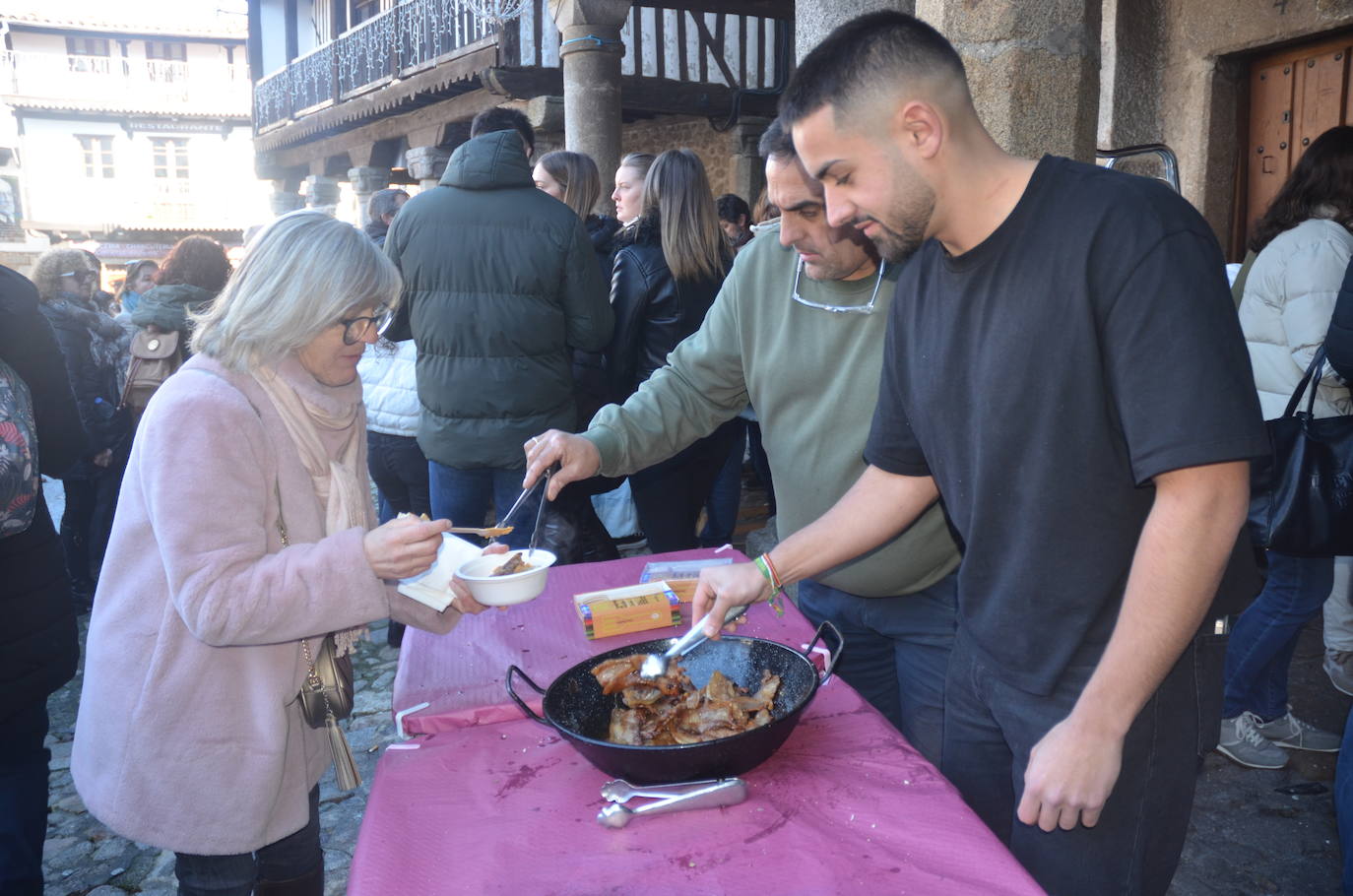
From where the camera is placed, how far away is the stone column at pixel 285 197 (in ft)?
66.1

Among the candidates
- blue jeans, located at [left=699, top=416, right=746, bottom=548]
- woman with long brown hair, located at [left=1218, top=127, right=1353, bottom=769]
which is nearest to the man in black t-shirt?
woman with long brown hair, located at [left=1218, top=127, right=1353, bottom=769]

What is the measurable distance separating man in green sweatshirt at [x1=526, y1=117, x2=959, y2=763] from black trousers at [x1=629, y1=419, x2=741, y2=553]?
152 cm

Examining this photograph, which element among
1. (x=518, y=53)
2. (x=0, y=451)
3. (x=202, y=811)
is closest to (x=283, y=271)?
(x=0, y=451)

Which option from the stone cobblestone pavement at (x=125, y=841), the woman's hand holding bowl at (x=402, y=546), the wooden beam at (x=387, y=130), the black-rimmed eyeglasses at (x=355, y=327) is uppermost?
the wooden beam at (x=387, y=130)

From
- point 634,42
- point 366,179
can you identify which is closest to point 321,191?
point 366,179

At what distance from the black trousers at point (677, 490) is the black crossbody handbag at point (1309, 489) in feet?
6.73

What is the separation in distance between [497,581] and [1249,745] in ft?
9.74

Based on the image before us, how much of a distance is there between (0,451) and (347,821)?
1.68 m

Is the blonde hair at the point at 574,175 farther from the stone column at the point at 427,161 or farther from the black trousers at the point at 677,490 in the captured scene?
the stone column at the point at 427,161

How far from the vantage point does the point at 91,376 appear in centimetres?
534

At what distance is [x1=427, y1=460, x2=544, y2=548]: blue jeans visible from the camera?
152 inches

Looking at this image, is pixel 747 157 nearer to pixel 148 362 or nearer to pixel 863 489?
pixel 148 362

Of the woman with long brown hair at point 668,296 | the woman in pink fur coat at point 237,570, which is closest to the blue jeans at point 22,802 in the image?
the woman in pink fur coat at point 237,570

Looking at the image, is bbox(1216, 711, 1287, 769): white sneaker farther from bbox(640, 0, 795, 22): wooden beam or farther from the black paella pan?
bbox(640, 0, 795, 22): wooden beam
